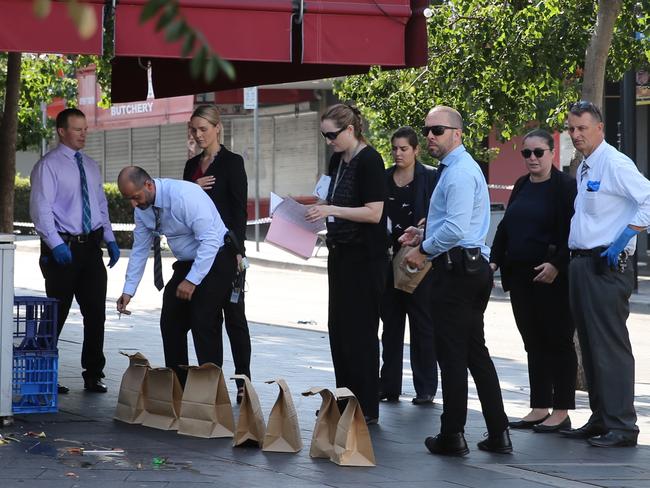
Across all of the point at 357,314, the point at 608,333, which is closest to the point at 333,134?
the point at 357,314

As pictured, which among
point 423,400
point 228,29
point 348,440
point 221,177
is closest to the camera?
point 348,440

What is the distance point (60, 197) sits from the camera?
8672mm

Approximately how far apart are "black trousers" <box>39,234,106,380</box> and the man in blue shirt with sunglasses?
2.89 meters

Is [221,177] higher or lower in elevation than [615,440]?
higher

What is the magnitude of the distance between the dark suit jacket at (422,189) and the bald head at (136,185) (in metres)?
2.10

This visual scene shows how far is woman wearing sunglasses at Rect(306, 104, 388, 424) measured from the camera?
7.33 metres

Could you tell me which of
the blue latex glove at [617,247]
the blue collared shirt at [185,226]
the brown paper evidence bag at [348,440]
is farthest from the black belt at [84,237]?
the blue latex glove at [617,247]

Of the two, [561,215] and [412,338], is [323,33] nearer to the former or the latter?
[561,215]

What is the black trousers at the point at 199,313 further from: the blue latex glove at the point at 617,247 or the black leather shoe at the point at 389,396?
the blue latex glove at the point at 617,247

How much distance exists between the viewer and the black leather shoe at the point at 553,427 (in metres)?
7.57

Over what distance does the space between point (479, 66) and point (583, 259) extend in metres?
5.50

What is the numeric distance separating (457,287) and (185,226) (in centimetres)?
168

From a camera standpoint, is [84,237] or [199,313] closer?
[199,313]

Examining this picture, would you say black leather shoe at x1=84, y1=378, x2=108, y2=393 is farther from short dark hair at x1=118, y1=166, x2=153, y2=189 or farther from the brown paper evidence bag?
the brown paper evidence bag
